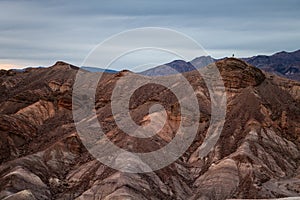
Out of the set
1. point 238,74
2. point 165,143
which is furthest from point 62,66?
point 165,143

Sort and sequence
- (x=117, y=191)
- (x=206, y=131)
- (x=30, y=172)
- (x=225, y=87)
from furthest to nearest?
(x=225, y=87)
(x=206, y=131)
(x=30, y=172)
(x=117, y=191)

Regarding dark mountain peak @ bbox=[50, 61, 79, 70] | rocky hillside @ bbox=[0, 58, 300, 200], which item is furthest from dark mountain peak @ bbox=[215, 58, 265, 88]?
dark mountain peak @ bbox=[50, 61, 79, 70]

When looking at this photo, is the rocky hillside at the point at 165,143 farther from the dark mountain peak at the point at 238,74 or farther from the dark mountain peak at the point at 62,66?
the dark mountain peak at the point at 62,66

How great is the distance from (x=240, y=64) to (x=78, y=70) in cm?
3369

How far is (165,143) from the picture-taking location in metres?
57.3

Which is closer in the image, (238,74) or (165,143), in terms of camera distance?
(165,143)

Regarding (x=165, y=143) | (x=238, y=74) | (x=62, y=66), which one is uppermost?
(x=62, y=66)

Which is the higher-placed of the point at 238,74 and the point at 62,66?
the point at 62,66

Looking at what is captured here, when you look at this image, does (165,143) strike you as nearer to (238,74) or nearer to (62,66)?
(238,74)

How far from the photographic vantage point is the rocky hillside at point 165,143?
162 ft

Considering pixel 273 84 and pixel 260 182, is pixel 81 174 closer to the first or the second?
pixel 260 182

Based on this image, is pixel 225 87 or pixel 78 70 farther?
pixel 78 70

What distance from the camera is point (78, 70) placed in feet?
302

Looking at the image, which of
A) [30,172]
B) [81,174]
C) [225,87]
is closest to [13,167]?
[30,172]
